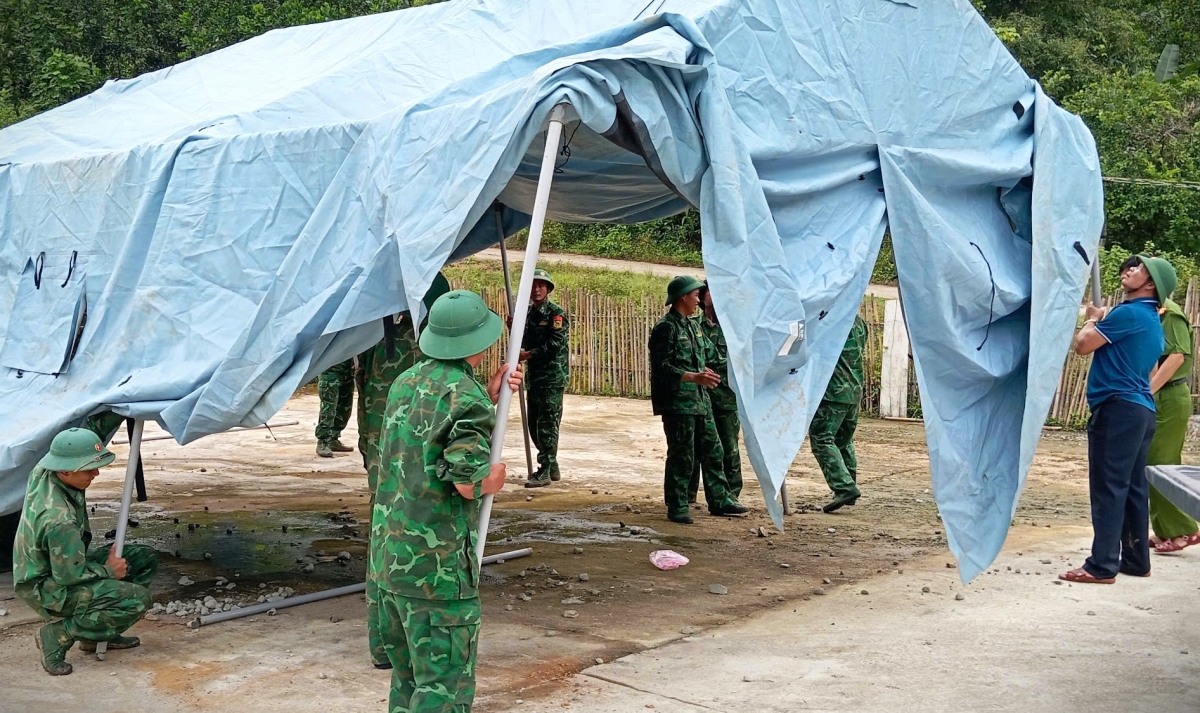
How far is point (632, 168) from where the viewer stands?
712cm

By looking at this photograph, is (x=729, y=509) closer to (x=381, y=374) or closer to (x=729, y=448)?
(x=729, y=448)

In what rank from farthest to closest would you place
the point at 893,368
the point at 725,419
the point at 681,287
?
the point at 893,368, the point at 725,419, the point at 681,287

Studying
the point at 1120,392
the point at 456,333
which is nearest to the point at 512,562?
the point at 456,333

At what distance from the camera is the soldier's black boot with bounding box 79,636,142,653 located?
5.38m

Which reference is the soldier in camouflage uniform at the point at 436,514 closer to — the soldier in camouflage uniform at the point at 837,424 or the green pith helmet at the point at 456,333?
the green pith helmet at the point at 456,333

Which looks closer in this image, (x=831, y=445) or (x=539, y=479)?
(x=831, y=445)

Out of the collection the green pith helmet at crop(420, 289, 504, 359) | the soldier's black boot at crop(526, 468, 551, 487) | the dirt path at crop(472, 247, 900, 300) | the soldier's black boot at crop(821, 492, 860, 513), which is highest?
the green pith helmet at crop(420, 289, 504, 359)

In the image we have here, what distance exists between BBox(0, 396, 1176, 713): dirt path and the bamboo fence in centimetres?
218

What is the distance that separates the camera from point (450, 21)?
6.76m

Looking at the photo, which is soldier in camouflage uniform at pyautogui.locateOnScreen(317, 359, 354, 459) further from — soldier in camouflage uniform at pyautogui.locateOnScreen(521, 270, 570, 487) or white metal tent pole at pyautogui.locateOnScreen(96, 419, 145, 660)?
white metal tent pole at pyautogui.locateOnScreen(96, 419, 145, 660)

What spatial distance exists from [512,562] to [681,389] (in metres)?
1.98

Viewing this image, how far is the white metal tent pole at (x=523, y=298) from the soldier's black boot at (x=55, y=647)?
199 cm

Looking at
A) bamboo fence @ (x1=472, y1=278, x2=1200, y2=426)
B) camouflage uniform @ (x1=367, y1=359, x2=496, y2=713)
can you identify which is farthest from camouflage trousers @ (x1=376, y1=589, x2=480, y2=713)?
bamboo fence @ (x1=472, y1=278, x2=1200, y2=426)

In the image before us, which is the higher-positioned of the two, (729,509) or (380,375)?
(380,375)
